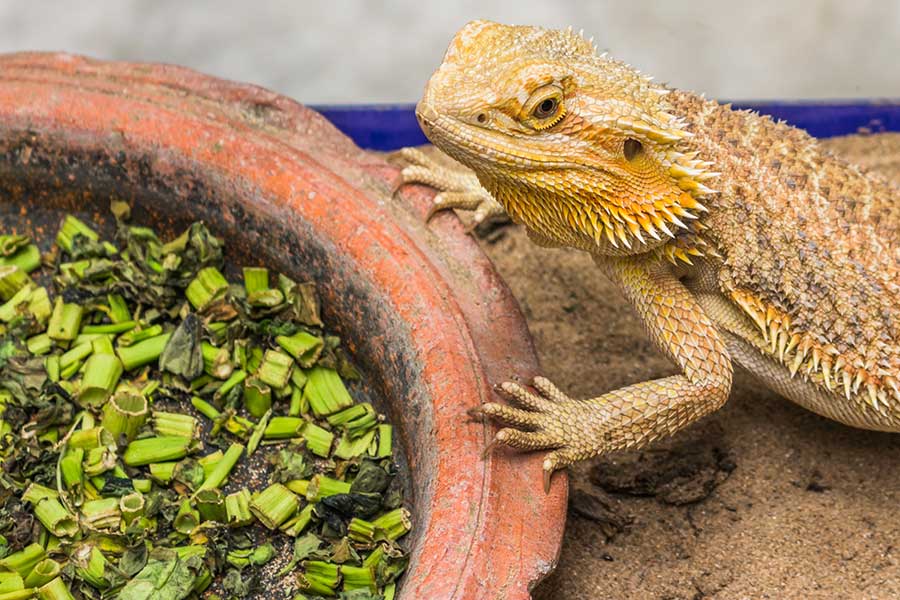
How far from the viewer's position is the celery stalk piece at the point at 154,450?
6.85 feet

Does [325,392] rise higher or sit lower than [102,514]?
higher

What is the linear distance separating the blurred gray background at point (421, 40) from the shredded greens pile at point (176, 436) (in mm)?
1949

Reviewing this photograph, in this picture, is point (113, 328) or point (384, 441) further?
point (113, 328)

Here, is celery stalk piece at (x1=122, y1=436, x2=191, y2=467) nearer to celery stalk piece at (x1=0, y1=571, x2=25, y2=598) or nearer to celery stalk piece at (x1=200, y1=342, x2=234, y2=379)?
celery stalk piece at (x1=200, y1=342, x2=234, y2=379)

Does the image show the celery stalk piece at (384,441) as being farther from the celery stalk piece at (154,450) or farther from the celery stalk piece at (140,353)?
the celery stalk piece at (140,353)

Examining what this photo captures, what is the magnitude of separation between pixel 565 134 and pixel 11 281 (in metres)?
1.31

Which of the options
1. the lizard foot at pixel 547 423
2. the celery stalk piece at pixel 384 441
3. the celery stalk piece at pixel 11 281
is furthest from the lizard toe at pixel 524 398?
the celery stalk piece at pixel 11 281

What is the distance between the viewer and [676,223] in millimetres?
1952

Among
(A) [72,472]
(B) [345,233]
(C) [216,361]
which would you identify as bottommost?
(A) [72,472]

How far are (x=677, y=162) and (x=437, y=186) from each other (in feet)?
1.79

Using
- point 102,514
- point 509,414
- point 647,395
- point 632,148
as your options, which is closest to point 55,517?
point 102,514

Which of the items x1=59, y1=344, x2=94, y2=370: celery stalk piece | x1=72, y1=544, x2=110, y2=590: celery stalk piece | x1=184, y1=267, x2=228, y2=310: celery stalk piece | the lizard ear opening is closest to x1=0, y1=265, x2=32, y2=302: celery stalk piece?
x1=59, y1=344, x2=94, y2=370: celery stalk piece

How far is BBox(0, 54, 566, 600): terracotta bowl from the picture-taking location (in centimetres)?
176

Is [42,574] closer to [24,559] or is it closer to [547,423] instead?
[24,559]
